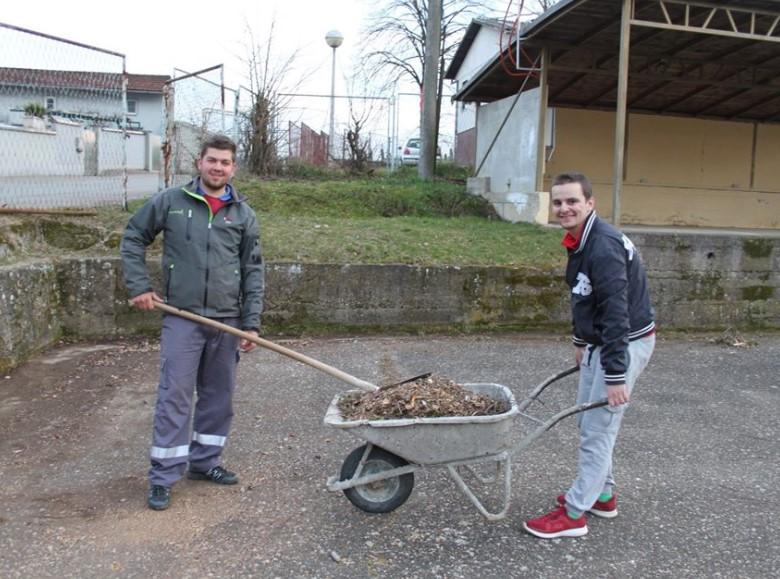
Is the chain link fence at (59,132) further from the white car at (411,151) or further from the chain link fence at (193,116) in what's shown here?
the white car at (411,151)

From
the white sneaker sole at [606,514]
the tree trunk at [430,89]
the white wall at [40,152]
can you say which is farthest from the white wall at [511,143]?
the white sneaker sole at [606,514]

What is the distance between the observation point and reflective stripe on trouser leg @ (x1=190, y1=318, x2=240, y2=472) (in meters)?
3.91

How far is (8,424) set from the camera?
15.5 ft

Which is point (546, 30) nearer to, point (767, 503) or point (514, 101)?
point (514, 101)

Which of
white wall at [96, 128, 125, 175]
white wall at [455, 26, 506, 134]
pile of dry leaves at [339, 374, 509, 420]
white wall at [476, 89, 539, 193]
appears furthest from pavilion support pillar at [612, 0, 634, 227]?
white wall at [455, 26, 506, 134]

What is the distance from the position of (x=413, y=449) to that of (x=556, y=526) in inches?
32.8

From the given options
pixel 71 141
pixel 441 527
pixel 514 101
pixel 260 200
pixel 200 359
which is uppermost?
pixel 514 101

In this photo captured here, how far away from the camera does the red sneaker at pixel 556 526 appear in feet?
11.3

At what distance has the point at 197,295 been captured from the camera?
3.78 metres

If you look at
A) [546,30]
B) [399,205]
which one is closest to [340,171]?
[399,205]

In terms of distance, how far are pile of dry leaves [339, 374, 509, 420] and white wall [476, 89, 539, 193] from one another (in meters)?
7.70

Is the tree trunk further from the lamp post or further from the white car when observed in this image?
the white car

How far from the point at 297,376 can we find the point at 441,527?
2.82 m

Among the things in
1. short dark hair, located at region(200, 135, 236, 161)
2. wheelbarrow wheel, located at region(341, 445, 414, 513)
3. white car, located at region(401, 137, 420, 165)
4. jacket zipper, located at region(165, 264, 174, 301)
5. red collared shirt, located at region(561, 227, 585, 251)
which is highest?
white car, located at region(401, 137, 420, 165)
